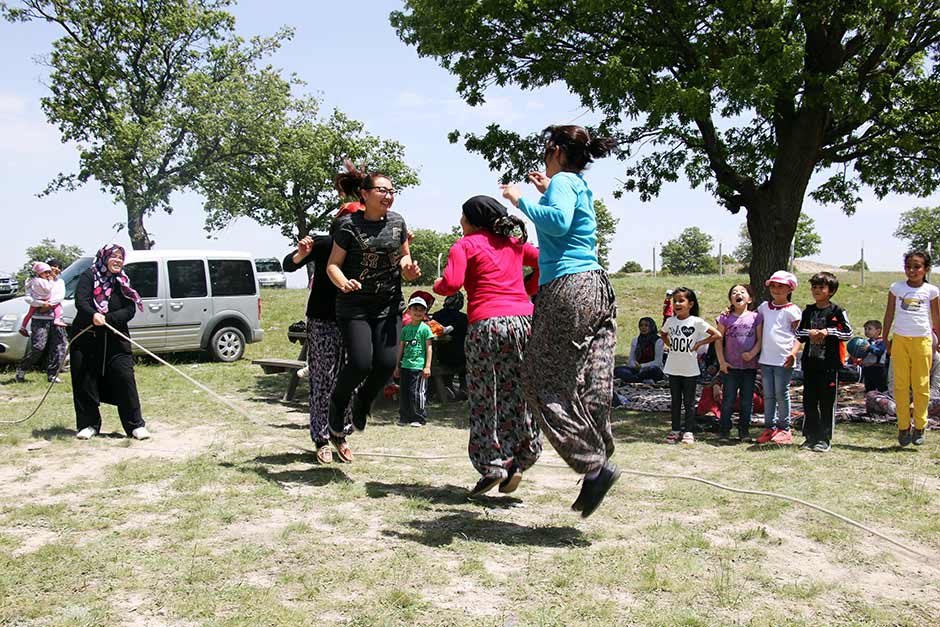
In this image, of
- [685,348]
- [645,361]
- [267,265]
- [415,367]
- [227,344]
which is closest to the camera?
[685,348]

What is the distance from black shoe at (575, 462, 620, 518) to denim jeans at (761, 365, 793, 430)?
415 cm

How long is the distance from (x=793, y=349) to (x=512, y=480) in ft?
13.3

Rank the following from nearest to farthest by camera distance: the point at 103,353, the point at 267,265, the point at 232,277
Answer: the point at 103,353
the point at 232,277
the point at 267,265

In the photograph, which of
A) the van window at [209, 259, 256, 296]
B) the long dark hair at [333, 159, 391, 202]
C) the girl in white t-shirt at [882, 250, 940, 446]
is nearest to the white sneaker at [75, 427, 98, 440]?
the long dark hair at [333, 159, 391, 202]

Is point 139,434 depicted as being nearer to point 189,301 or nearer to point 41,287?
point 41,287

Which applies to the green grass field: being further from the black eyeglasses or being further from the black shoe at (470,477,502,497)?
the black eyeglasses

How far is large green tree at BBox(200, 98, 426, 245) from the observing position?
A: 128ft

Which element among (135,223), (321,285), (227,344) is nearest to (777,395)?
(321,285)

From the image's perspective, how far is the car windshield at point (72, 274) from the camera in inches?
540

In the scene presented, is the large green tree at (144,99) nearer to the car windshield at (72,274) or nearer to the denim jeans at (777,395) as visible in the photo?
the car windshield at (72,274)

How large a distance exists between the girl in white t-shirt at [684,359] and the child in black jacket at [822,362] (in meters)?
0.89

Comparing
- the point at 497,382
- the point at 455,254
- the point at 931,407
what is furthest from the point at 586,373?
the point at 931,407

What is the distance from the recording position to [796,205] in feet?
37.8

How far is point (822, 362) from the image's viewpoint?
7391mm
